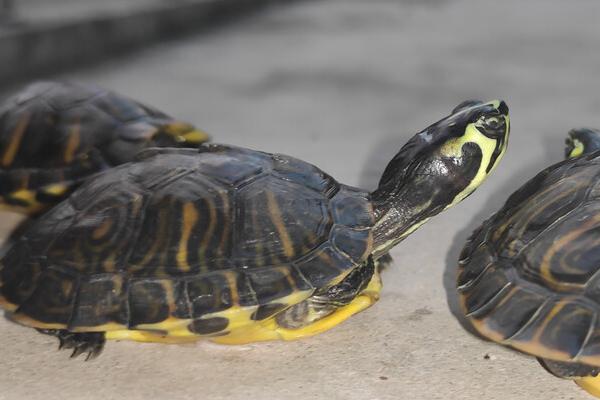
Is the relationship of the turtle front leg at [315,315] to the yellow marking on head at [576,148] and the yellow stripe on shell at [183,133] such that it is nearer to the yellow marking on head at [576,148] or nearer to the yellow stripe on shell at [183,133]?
the yellow marking on head at [576,148]

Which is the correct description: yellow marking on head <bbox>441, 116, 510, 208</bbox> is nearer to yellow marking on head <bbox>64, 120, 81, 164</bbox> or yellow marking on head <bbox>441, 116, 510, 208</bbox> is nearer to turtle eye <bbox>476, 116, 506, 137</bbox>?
turtle eye <bbox>476, 116, 506, 137</bbox>

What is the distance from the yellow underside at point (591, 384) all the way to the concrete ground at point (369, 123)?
0.04m

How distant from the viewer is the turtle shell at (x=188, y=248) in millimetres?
2475

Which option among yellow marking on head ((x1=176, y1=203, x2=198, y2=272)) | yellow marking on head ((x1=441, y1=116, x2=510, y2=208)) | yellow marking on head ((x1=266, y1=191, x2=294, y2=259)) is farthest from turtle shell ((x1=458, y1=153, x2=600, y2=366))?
yellow marking on head ((x1=176, y1=203, x2=198, y2=272))

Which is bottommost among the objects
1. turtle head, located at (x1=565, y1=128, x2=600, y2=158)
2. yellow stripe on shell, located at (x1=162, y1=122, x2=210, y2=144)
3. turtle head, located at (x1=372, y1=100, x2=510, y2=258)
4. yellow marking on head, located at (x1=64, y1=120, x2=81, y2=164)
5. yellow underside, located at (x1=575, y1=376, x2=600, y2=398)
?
yellow underside, located at (x1=575, y1=376, x2=600, y2=398)

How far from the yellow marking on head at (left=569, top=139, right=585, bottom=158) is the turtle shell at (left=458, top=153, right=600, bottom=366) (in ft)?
0.94

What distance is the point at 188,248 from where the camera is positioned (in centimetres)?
255

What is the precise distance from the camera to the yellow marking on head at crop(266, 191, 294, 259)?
2552 mm

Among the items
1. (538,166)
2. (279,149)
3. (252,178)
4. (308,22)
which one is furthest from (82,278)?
(308,22)

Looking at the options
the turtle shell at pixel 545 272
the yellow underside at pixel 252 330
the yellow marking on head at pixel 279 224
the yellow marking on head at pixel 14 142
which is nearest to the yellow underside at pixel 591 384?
the turtle shell at pixel 545 272

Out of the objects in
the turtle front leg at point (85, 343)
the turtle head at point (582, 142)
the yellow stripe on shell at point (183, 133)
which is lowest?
the turtle front leg at point (85, 343)

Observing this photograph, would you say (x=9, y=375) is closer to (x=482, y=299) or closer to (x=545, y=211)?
(x=482, y=299)

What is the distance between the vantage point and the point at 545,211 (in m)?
2.52

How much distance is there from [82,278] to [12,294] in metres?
0.30
